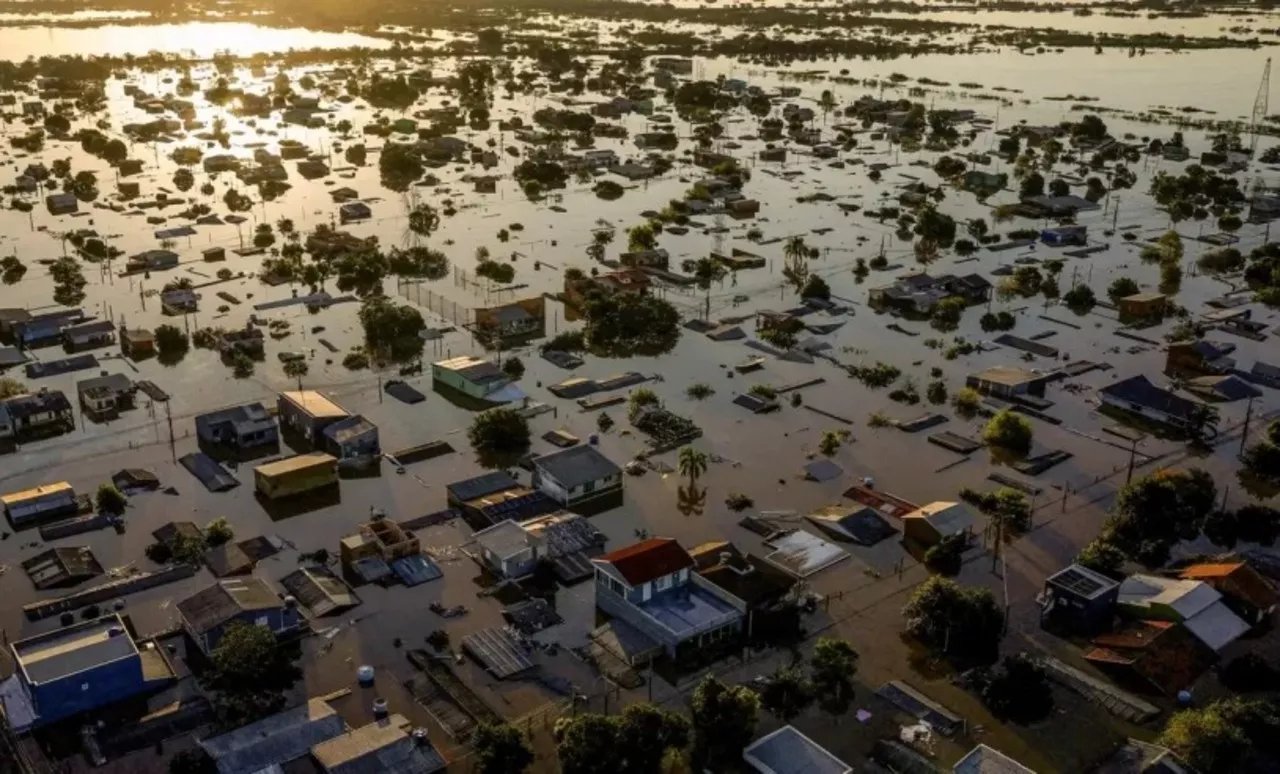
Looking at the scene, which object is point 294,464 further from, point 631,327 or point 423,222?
point 423,222

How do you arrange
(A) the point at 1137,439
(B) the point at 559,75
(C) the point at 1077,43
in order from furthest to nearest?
1. (C) the point at 1077,43
2. (B) the point at 559,75
3. (A) the point at 1137,439

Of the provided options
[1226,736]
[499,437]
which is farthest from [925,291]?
[1226,736]

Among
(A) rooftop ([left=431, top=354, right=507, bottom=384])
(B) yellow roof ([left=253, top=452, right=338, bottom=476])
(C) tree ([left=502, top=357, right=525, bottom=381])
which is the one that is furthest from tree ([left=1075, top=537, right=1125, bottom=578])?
(B) yellow roof ([left=253, top=452, right=338, bottom=476])

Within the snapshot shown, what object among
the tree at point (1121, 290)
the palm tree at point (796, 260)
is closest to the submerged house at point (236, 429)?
the palm tree at point (796, 260)

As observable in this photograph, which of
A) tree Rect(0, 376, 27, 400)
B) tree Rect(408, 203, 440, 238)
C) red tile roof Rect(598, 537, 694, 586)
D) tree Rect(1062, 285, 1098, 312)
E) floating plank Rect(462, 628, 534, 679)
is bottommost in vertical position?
floating plank Rect(462, 628, 534, 679)

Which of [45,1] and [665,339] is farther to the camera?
[45,1]

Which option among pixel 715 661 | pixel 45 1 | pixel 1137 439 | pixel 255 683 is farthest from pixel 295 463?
pixel 45 1

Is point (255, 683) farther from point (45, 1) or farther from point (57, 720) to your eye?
point (45, 1)

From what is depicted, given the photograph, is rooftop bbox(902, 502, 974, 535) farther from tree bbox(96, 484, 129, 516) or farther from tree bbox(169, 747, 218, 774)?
tree bbox(96, 484, 129, 516)
